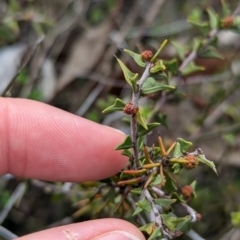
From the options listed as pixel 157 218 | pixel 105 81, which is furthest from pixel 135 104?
pixel 105 81

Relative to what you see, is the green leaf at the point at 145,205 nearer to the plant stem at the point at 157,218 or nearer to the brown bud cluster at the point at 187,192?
the plant stem at the point at 157,218

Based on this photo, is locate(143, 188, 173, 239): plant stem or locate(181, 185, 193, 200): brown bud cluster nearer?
locate(143, 188, 173, 239): plant stem

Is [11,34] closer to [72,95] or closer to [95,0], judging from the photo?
[72,95]

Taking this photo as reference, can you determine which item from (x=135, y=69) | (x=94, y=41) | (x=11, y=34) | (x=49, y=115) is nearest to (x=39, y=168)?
(x=49, y=115)

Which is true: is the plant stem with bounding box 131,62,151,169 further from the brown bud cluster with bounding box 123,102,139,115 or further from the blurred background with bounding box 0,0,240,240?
the blurred background with bounding box 0,0,240,240

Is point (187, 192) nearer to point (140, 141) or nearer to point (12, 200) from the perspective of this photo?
point (140, 141)

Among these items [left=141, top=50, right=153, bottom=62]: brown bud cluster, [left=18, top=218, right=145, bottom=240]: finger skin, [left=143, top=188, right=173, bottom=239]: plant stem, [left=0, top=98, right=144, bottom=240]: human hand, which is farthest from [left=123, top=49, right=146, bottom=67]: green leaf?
[left=0, top=98, right=144, bottom=240]: human hand

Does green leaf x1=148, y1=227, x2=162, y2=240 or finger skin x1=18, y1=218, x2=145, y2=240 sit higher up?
green leaf x1=148, y1=227, x2=162, y2=240
